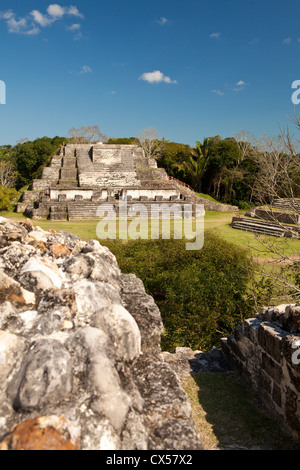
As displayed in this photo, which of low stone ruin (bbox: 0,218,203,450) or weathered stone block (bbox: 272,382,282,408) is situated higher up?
low stone ruin (bbox: 0,218,203,450)

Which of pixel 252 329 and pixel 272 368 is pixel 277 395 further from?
pixel 252 329

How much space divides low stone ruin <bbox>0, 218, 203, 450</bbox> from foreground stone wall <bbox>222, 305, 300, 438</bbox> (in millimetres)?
1124

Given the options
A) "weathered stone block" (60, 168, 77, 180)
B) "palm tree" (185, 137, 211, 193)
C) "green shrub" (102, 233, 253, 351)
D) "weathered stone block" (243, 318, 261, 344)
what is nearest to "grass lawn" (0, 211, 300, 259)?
"green shrub" (102, 233, 253, 351)

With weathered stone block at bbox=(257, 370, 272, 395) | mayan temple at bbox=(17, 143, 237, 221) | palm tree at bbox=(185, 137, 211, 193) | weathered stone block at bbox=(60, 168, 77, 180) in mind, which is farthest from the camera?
palm tree at bbox=(185, 137, 211, 193)

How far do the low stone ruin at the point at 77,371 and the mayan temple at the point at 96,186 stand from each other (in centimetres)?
1760

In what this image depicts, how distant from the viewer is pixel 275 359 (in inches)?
112

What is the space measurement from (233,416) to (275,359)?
622 millimetres

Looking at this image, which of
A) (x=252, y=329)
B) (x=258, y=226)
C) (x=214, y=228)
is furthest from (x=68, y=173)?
(x=252, y=329)

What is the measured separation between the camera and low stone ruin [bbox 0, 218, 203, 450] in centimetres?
139

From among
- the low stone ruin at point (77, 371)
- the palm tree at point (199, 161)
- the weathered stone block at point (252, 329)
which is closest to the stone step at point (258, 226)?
the palm tree at point (199, 161)

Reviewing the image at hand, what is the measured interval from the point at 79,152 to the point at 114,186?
241 inches

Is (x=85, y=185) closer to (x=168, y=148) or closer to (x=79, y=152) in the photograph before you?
(x=79, y=152)

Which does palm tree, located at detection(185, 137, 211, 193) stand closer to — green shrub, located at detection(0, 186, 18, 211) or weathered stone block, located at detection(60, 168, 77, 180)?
weathered stone block, located at detection(60, 168, 77, 180)
